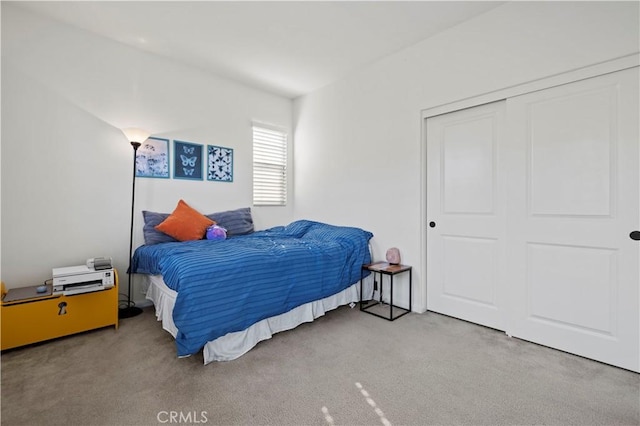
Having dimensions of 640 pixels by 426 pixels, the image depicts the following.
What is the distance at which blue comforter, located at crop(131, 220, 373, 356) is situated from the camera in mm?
1894

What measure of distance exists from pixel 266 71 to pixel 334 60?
86 centimetres

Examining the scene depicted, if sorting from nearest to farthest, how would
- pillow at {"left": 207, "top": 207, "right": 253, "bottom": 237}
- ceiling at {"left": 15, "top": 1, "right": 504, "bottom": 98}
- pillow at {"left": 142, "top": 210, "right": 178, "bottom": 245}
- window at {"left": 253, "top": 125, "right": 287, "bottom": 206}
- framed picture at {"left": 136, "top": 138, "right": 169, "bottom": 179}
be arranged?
ceiling at {"left": 15, "top": 1, "right": 504, "bottom": 98}
pillow at {"left": 142, "top": 210, "right": 178, "bottom": 245}
framed picture at {"left": 136, "top": 138, "right": 169, "bottom": 179}
pillow at {"left": 207, "top": 207, "right": 253, "bottom": 237}
window at {"left": 253, "top": 125, "right": 287, "bottom": 206}

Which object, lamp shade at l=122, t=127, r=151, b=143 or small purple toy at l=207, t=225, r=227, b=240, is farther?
small purple toy at l=207, t=225, r=227, b=240

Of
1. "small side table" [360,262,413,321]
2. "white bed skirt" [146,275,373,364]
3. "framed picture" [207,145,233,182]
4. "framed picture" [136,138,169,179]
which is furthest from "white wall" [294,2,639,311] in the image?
"framed picture" [136,138,169,179]

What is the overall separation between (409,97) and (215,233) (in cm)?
253

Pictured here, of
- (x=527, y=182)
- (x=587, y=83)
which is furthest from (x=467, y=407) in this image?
(x=587, y=83)

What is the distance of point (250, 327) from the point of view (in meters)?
2.21

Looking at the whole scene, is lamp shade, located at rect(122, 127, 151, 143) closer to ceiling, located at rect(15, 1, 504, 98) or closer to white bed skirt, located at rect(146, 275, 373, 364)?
ceiling, located at rect(15, 1, 504, 98)

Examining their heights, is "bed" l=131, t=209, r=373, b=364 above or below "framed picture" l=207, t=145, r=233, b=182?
below

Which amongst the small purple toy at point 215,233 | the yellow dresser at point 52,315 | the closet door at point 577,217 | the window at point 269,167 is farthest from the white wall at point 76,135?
the closet door at point 577,217

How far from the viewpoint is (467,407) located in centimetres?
157

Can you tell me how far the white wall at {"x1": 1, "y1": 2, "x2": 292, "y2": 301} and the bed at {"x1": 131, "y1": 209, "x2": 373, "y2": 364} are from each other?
557mm

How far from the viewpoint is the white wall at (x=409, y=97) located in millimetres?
2068

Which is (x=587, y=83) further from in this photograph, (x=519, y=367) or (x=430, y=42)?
(x=519, y=367)
